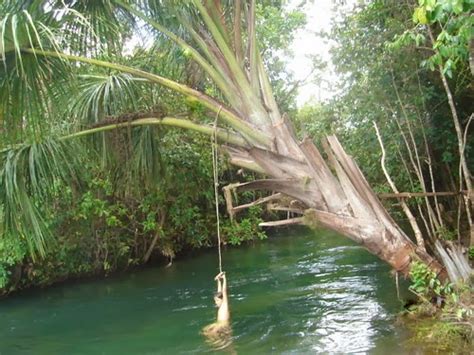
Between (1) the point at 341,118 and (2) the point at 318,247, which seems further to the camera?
(2) the point at 318,247

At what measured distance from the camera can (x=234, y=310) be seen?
328 inches

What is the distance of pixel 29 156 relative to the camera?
20.1 ft

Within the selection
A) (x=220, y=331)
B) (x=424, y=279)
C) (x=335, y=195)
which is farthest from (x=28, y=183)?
(x=424, y=279)

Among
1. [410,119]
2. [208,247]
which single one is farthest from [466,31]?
[208,247]

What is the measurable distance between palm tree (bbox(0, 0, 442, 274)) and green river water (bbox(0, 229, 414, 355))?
1.56m

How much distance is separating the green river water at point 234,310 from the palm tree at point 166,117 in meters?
1.56

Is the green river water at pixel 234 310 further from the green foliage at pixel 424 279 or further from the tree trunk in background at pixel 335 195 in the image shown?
the tree trunk in background at pixel 335 195

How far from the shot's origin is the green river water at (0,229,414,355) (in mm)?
6547

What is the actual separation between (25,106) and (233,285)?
20.8 ft

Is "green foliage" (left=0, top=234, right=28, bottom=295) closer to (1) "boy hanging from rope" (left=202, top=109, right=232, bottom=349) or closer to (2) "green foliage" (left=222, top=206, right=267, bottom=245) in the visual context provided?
(1) "boy hanging from rope" (left=202, top=109, right=232, bottom=349)

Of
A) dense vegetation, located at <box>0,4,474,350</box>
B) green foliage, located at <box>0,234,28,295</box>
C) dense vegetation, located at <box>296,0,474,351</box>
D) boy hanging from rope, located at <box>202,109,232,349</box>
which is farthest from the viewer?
green foliage, located at <box>0,234,28,295</box>

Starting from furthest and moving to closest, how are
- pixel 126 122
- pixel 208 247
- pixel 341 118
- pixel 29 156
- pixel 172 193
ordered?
pixel 208 247 → pixel 172 193 → pixel 341 118 → pixel 126 122 → pixel 29 156

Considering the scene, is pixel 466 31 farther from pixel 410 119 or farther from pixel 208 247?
pixel 208 247

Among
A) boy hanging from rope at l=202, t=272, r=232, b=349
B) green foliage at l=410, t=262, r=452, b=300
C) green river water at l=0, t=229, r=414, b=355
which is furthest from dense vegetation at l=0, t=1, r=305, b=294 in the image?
green foliage at l=410, t=262, r=452, b=300
